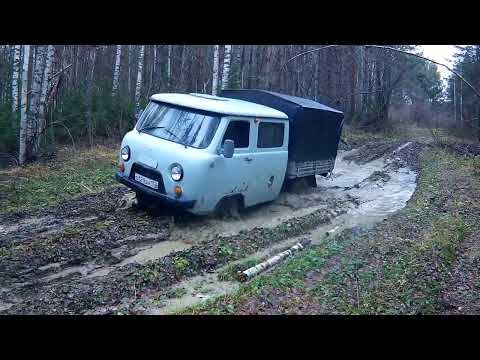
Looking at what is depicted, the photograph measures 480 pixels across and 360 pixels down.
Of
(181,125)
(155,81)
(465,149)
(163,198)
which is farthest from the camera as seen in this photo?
(155,81)

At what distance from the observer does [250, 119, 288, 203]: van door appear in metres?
9.50

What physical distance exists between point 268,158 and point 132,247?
3797mm

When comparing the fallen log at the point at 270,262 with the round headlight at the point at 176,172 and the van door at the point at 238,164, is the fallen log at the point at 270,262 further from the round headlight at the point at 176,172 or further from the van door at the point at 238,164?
the round headlight at the point at 176,172

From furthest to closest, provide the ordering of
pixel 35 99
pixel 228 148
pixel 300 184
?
pixel 35 99, pixel 300 184, pixel 228 148

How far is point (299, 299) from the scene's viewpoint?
527 centimetres

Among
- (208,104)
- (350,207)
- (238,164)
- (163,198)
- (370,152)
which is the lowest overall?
(350,207)

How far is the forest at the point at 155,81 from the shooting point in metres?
14.5

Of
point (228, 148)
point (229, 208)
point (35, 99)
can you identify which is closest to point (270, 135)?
point (229, 208)

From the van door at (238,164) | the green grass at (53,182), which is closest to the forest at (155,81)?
the green grass at (53,182)

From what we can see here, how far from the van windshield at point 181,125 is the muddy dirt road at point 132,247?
1.50m

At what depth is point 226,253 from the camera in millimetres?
7121

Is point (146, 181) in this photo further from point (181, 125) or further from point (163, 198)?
point (181, 125)
